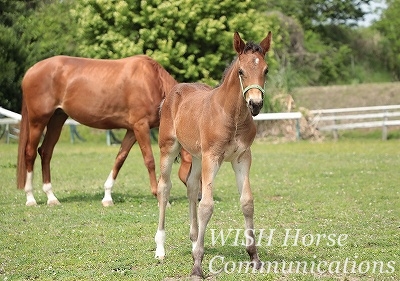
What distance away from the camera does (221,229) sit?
8953mm

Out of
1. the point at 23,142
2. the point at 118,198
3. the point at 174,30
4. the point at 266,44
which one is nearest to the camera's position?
the point at 266,44

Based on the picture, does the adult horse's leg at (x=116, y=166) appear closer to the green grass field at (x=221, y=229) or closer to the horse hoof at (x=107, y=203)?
the horse hoof at (x=107, y=203)

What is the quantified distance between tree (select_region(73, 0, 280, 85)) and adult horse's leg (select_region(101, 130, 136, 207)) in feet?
50.2

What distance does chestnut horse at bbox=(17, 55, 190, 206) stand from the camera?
461 inches

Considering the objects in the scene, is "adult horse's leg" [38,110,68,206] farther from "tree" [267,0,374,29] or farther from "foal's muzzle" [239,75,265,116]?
"tree" [267,0,374,29]

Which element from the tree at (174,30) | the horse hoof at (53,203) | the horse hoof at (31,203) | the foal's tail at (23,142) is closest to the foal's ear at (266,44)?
the horse hoof at (53,203)

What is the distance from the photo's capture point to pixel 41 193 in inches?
520

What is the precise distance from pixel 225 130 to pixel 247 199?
694 millimetres

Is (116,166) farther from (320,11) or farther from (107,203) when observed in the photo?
(320,11)

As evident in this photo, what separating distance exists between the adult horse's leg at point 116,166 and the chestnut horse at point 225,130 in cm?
398

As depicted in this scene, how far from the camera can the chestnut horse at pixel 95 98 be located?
11.7 m

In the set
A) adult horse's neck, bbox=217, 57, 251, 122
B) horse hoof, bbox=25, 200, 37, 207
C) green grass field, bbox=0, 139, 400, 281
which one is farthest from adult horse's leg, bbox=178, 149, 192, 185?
adult horse's neck, bbox=217, 57, 251, 122

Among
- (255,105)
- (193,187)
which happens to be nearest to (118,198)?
(193,187)

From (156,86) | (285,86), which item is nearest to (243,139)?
(156,86)
